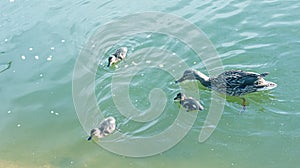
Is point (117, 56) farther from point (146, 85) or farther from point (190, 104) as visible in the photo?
point (190, 104)

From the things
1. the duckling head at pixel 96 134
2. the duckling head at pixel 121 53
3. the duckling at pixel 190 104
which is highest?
the duckling head at pixel 121 53

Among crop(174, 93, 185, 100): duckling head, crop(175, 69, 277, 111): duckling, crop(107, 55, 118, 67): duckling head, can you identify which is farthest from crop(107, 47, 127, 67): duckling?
crop(174, 93, 185, 100): duckling head

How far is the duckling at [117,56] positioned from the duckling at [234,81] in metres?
1.20

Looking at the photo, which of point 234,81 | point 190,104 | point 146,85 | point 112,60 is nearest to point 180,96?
point 190,104

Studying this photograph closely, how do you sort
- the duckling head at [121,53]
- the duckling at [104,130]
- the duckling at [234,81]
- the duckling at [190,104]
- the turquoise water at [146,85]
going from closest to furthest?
1. the turquoise water at [146,85]
2. the duckling at [104,130]
3. the duckling at [190,104]
4. the duckling at [234,81]
5. the duckling head at [121,53]

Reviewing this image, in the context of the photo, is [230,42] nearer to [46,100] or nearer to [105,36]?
[105,36]

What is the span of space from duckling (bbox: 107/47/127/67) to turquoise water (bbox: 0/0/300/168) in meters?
0.15

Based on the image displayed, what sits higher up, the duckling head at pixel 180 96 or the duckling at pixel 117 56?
the duckling at pixel 117 56

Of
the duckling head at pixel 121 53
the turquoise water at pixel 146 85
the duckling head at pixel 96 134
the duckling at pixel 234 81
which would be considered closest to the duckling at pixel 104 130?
the duckling head at pixel 96 134

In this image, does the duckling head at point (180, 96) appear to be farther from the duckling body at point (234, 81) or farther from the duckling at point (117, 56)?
the duckling at point (117, 56)

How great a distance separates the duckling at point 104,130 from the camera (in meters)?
5.95

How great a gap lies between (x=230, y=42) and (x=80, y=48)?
2912mm

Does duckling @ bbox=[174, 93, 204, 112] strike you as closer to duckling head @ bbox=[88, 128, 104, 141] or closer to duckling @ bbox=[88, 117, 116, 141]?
duckling @ bbox=[88, 117, 116, 141]

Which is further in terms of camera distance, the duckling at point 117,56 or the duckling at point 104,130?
the duckling at point 117,56
